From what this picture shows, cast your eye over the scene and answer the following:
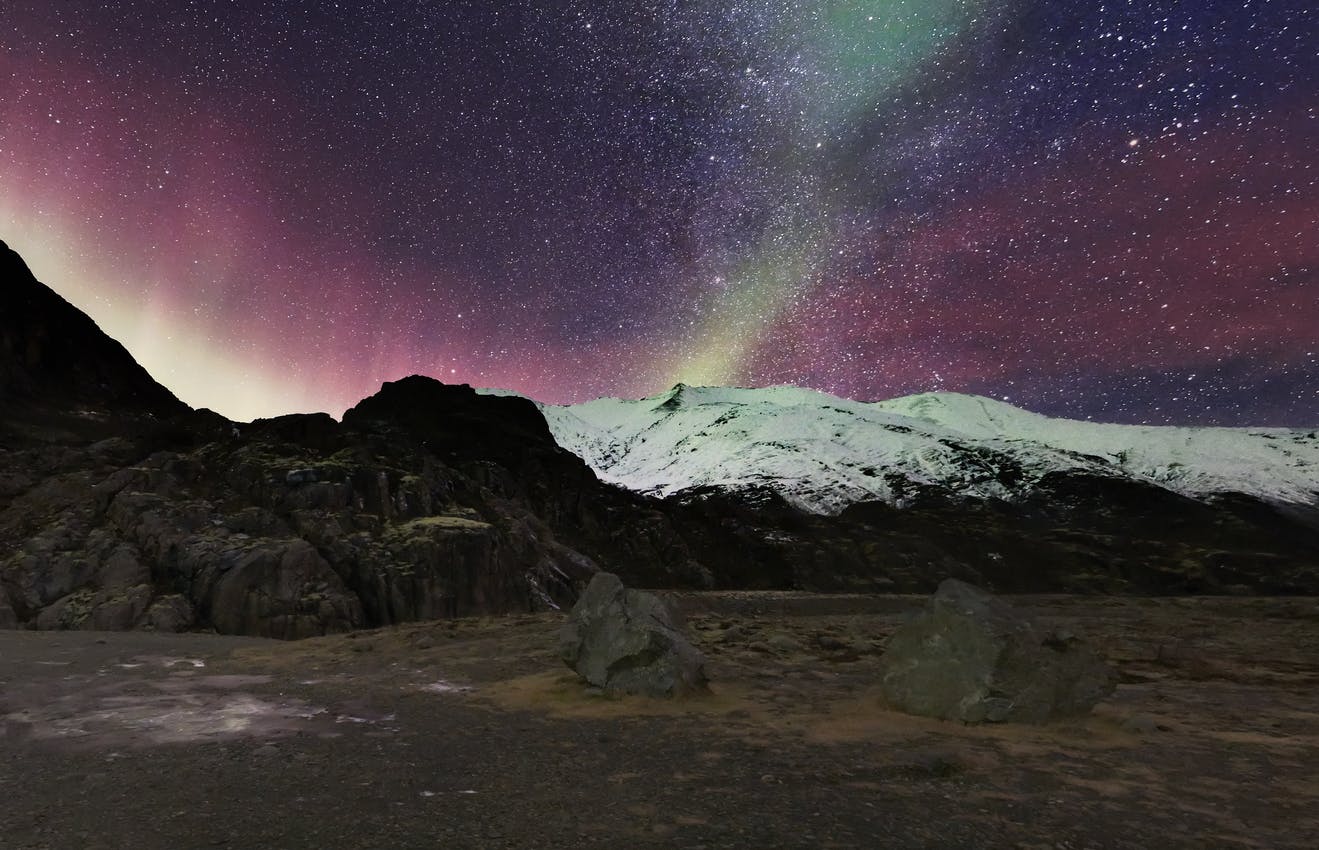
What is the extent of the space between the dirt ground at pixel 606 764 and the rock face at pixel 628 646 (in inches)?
20.2

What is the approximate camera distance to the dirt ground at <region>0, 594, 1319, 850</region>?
6.22 meters

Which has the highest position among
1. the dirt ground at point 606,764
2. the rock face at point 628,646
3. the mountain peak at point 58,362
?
the mountain peak at point 58,362

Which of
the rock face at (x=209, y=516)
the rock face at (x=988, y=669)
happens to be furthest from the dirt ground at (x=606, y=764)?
the rock face at (x=209, y=516)

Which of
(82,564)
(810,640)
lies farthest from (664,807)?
(82,564)

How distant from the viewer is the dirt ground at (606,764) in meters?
6.22

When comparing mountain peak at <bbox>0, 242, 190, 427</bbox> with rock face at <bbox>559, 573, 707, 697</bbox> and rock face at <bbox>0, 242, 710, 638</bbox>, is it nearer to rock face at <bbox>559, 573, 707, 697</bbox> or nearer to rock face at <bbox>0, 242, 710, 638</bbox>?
rock face at <bbox>0, 242, 710, 638</bbox>

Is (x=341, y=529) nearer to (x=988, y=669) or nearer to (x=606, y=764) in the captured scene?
(x=606, y=764)

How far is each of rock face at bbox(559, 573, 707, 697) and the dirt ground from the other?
0.51 m

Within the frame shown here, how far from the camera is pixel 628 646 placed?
44.6 ft

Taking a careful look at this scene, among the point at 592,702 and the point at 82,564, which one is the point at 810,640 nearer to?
the point at 592,702

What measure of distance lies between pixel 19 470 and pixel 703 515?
9048 centimetres

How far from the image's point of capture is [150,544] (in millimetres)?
33344

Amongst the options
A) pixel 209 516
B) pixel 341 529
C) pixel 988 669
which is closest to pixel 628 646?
pixel 988 669

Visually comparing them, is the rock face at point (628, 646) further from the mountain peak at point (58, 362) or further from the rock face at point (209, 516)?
the mountain peak at point (58, 362)
